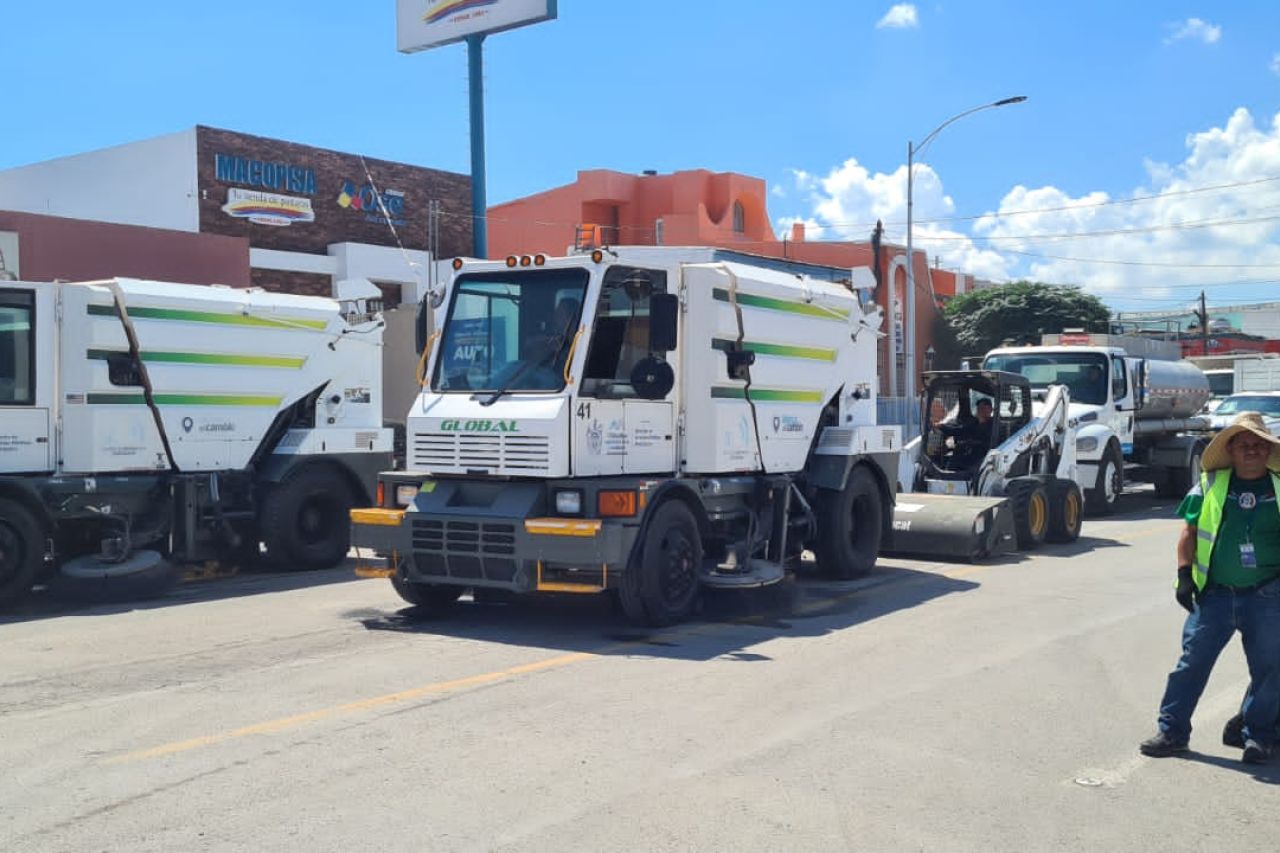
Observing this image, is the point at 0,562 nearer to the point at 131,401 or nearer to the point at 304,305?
the point at 131,401

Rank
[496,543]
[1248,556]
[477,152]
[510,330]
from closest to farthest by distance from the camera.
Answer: [1248,556] < [496,543] < [510,330] < [477,152]

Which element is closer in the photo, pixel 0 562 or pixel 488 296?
pixel 488 296

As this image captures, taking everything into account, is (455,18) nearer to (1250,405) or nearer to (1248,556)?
(1250,405)

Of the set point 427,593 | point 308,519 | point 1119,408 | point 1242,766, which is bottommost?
point 1242,766

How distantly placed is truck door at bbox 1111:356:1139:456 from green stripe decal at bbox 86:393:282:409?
1326cm

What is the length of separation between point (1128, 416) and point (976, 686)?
13.9 m

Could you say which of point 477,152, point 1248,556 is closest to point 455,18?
point 477,152

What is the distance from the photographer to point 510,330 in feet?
31.1

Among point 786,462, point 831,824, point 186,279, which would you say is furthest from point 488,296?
point 186,279

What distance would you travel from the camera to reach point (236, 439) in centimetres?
1258

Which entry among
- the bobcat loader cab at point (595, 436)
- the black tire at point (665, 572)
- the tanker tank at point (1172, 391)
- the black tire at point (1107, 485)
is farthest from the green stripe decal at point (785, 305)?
the tanker tank at point (1172, 391)

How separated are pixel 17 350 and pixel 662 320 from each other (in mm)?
5966

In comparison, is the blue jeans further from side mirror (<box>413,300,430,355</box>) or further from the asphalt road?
side mirror (<box>413,300,430,355</box>)

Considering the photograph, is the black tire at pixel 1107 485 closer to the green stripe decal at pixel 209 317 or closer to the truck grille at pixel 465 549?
the green stripe decal at pixel 209 317
